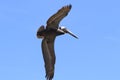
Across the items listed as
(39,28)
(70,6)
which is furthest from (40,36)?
(70,6)

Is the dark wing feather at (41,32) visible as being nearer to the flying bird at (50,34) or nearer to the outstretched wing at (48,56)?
the flying bird at (50,34)

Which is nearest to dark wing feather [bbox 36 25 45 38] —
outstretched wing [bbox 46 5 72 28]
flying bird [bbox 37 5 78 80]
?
flying bird [bbox 37 5 78 80]

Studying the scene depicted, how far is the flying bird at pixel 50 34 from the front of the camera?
21.2 meters

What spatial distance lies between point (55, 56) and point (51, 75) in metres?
1.26

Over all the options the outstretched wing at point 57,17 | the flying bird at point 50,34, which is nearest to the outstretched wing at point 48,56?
the flying bird at point 50,34

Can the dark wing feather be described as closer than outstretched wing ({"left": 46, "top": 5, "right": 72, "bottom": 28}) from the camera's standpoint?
No

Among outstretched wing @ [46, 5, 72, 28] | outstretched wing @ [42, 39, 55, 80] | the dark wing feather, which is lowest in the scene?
outstretched wing @ [42, 39, 55, 80]

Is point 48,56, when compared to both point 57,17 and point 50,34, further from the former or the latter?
point 57,17

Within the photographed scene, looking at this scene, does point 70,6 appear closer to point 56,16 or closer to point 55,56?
point 56,16

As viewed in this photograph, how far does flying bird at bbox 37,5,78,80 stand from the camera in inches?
834

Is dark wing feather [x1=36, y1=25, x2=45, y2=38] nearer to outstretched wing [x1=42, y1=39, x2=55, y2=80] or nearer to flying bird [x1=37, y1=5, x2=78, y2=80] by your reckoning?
flying bird [x1=37, y1=5, x2=78, y2=80]

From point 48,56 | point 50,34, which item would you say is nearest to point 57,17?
point 50,34

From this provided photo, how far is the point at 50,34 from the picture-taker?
2195 centimetres

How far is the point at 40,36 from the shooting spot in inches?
871
